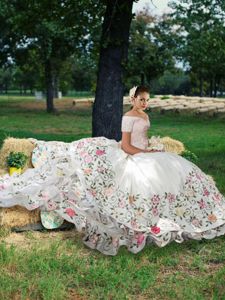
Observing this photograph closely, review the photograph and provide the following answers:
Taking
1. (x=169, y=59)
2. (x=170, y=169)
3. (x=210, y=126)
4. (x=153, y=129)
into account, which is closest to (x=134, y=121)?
(x=170, y=169)

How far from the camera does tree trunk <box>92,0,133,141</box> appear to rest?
11.3 meters

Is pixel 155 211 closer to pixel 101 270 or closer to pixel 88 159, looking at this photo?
pixel 88 159

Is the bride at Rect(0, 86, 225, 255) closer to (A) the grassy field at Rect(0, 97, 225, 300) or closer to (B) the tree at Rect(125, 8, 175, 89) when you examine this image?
(A) the grassy field at Rect(0, 97, 225, 300)

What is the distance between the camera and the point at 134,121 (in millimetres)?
7148

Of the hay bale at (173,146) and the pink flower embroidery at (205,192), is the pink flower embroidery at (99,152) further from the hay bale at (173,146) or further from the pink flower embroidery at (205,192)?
the hay bale at (173,146)

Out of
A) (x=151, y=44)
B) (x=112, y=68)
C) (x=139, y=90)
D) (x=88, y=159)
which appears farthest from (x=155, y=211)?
(x=151, y=44)

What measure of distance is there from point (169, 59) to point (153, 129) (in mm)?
17394

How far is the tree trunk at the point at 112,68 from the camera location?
1130 cm

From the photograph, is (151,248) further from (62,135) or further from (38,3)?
(62,135)

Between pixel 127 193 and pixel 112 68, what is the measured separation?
5.39 m

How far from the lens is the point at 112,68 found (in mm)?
11625

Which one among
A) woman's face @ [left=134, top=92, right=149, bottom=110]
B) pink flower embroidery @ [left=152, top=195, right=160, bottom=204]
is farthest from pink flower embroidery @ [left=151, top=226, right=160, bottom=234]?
woman's face @ [left=134, top=92, right=149, bottom=110]

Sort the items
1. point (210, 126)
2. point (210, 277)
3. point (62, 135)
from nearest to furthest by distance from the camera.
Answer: point (210, 277) → point (62, 135) → point (210, 126)

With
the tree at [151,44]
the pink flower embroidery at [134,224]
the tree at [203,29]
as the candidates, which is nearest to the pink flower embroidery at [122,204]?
the pink flower embroidery at [134,224]
